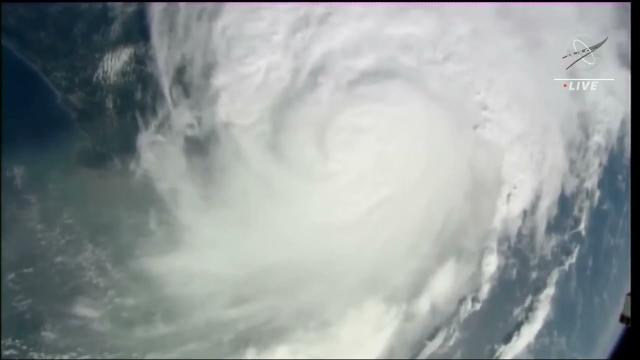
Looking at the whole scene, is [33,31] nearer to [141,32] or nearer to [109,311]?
[141,32]

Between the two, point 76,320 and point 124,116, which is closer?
point 124,116

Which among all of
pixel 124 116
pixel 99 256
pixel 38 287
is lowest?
pixel 38 287

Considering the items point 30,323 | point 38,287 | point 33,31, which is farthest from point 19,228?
point 33,31

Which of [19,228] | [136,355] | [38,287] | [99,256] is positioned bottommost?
[136,355]
